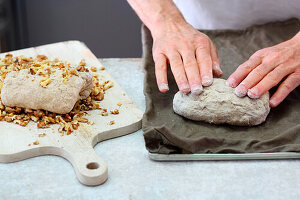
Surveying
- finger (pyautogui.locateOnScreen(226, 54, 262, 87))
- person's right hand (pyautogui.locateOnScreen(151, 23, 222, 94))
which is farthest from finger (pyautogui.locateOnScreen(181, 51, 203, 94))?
finger (pyautogui.locateOnScreen(226, 54, 262, 87))

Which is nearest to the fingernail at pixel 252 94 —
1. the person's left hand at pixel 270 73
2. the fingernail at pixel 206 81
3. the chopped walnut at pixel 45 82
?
the person's left hand at pixel 270 73

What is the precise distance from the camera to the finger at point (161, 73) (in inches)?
53.2

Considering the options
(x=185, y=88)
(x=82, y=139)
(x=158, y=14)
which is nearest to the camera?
(x=82, y=139)

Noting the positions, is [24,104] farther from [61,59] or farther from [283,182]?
[283,182]

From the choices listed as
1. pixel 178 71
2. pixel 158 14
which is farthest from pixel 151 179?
pixel 158 14

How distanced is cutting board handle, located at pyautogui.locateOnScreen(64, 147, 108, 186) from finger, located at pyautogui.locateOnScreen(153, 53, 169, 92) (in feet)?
1.17

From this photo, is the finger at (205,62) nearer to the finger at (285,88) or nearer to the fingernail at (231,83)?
the fingernail at (231,83)

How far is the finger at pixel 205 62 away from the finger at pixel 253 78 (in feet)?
0.32

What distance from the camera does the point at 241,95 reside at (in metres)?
1.25

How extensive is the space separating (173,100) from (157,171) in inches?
A: 11.7

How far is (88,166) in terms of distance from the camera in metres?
1.07

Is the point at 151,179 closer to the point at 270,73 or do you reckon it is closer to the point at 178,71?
the point at 178,71

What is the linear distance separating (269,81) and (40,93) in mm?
747

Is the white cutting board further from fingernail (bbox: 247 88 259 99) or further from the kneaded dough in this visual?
fingernail (bbox: 247 88 259 99)
